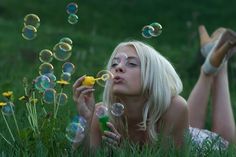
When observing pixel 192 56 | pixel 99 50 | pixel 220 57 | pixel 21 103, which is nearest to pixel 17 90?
pixel 21 103

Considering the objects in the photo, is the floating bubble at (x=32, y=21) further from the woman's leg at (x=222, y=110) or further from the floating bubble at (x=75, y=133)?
the woman's leg at (x=222, y=110)

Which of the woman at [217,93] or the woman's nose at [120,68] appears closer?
the woman's nose at [120,68]

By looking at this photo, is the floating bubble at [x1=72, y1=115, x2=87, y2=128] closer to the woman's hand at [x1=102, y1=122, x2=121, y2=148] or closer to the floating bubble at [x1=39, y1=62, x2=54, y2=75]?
the woman's hand at [x1=102, y1=122, x2=121, y2=148]

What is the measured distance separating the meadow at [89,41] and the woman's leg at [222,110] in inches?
37.8

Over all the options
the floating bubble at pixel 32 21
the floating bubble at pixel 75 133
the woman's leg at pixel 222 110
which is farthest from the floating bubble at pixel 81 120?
the woman's leg at pixel 222 110

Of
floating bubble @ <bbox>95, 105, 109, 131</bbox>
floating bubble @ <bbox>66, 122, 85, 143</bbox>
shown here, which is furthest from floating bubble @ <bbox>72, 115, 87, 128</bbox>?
floating bubble @ <bbox>95, 105, 109, 131</bbox>

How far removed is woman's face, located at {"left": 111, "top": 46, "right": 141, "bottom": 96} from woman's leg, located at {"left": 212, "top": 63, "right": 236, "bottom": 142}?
1.48 metres

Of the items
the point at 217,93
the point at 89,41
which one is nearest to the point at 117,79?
the point at 217,93

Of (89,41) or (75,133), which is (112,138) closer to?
(75,133)

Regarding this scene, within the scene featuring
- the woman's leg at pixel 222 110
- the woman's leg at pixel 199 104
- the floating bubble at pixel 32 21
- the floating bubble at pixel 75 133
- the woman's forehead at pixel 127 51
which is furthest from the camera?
the woman's leg at pixel 199 104

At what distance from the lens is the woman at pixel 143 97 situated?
3781mm

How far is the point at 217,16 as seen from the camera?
14.8 metres

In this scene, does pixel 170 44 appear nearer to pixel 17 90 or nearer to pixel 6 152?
pixel 17 90

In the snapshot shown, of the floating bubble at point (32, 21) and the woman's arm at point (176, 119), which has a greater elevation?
the floating bubble at point (32, 21)
